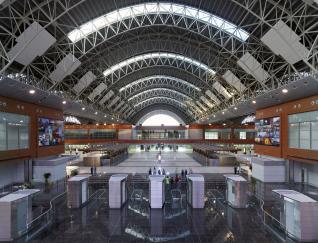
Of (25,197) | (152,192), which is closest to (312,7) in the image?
(152,192)

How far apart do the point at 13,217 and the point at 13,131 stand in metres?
16.0

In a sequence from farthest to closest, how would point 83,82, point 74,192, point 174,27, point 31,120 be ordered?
point 83,82
point 174,27
point 31,120
point 74,192

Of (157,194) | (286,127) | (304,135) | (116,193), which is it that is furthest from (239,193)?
(286,127)

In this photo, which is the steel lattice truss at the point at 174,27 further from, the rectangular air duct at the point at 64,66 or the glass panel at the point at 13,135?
the glass panel at the point at 13,135

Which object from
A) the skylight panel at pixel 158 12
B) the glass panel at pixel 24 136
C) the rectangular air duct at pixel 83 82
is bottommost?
the glass panel at pixel 24 136

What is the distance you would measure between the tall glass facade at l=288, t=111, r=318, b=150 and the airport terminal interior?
0.36 ft

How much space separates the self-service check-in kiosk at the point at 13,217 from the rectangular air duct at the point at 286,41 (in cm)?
2187

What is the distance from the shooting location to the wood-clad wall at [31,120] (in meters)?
26.5

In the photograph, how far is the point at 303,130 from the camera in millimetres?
28062

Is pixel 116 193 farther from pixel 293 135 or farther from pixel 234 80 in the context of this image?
pixel 234 80

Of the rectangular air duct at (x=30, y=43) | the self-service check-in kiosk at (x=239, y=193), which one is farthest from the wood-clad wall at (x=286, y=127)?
the rectangular air duct at (x=30, y=43)

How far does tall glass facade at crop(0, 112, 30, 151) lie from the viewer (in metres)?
26.1

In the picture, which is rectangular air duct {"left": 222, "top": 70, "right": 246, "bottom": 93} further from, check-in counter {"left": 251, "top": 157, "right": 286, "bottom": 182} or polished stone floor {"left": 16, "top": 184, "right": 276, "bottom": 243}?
polished stone floor {"left": 16, "top": 184, "right": 276, "bottom": 243}

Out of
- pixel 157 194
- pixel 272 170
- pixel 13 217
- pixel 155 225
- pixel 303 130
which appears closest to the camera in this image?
pixel 13 217
